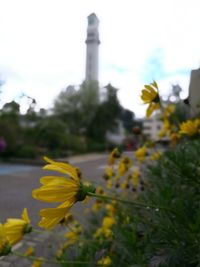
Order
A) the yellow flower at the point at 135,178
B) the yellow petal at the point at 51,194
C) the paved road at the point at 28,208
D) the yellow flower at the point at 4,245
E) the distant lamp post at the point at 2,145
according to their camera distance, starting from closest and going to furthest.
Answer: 1. the yellow petal at the point at 51,194
2. the yellow flower at the point at 4,245
3. the paved road at the point at 28,208
4. the yellow flower at the point at 135,178
5. the distant lamp post at the point at 2,145

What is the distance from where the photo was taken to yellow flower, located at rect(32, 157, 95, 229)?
0.46 meters

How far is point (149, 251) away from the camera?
2.50ft

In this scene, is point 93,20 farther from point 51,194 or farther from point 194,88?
point 51,194

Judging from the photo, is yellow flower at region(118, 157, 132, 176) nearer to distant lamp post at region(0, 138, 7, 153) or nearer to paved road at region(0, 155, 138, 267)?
paved road at region(0, 155, 138, 267)

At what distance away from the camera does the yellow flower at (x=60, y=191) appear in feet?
1.51

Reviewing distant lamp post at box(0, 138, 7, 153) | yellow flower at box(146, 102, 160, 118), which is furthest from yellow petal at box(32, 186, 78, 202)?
distant lamp post at box(0, 138, 7, 153)

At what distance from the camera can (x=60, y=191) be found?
0.46m

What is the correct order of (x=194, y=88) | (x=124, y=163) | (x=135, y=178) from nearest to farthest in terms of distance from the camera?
(x=194, y=88), (x=124, y=163), (x=135, y=178)

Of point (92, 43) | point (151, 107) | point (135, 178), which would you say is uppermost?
point (92, 43)

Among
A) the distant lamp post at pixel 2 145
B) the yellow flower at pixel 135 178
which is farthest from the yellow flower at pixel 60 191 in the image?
the distant lamp post at pixel 2 145

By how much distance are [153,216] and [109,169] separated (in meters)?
1.12

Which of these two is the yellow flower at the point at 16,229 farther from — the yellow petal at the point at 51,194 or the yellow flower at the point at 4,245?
the yellow petal at the point at 51,194

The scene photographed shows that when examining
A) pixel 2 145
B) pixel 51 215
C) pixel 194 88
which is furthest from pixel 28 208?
pixel 2 145

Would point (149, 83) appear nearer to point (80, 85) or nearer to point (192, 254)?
point (80, 85)
